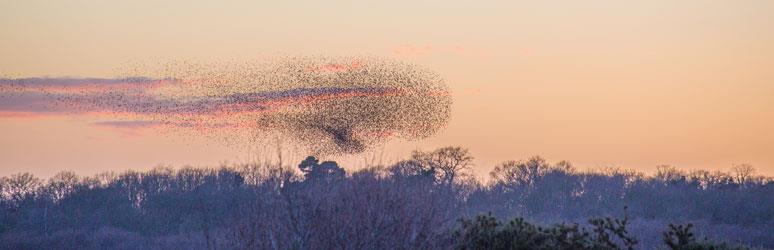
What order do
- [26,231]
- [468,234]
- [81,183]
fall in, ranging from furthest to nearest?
[81,183]
[26,231]
[468,234]

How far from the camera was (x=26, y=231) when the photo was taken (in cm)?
9000

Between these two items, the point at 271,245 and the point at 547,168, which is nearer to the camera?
the point at 271,245

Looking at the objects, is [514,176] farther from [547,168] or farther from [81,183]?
[81,183]

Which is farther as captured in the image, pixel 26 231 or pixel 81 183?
pixel 81 183

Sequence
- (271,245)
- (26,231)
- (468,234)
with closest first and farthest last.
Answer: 1. (271,245)
2. (468,234)
3. (26,231)

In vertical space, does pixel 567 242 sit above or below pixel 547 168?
below

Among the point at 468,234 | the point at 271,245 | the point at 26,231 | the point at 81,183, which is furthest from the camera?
the point at 81,183

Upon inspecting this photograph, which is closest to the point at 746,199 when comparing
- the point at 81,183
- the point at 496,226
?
the point at 81,183

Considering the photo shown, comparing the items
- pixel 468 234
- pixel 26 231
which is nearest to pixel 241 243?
pixel 468 234

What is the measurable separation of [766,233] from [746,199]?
20.6ft

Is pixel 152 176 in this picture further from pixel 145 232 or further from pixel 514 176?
pixel 514 176

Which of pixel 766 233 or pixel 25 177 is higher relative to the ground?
pixel 25 177

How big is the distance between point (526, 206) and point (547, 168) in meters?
8.30

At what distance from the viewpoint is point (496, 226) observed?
22.9 metres
